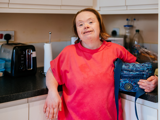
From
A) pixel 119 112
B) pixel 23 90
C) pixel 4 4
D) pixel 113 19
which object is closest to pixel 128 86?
pixel 119 112

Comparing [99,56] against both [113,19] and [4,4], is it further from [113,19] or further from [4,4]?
[113,19]

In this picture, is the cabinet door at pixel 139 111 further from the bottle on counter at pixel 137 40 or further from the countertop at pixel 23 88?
the bottle on counter at pixel 137 40

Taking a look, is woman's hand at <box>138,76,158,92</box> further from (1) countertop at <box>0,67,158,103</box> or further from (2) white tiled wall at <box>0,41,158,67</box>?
(2) white tiled wall at <box>0,41,158,67</box>

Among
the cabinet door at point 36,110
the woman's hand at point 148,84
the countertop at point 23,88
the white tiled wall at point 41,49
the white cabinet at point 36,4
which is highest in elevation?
the white cabinet at point 36,4

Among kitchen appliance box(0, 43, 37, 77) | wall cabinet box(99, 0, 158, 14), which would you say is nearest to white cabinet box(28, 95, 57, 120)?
kitchen appliance box(0, 43, 37, 77)

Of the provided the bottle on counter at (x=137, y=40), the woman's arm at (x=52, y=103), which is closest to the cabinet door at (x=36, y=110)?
the woman's arm at (x=52, y=103)

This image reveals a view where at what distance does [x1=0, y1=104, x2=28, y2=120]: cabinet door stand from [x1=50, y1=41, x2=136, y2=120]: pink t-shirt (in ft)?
0.68

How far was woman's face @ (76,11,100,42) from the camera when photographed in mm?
1089

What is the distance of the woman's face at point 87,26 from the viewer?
1.09 meters

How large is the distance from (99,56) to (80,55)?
0.11m

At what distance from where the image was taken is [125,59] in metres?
1.20

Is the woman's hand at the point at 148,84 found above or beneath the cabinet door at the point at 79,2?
beneath

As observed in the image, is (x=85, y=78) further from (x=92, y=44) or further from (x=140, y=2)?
(x=140, y=2)

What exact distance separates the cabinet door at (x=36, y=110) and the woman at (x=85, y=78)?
4.0 inches
